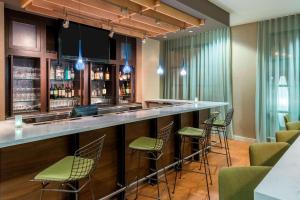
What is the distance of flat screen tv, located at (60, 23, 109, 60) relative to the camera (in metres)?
4.55

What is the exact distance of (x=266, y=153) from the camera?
1.95 meters

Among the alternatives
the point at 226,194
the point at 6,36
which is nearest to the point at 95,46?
the point at 6,36

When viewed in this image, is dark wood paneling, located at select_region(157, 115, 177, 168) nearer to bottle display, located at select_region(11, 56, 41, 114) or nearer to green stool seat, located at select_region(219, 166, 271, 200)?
green stool seat, located at select_region(219, 166, 271, 200)

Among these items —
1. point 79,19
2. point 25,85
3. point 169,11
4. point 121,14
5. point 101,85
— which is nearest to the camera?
point 121,14

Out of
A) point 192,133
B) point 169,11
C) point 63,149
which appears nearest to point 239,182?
point 63,149

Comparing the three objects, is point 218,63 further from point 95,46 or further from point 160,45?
point 95,46

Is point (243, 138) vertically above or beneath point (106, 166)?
beneath

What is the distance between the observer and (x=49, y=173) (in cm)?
188

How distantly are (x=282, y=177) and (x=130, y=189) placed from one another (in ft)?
7.70

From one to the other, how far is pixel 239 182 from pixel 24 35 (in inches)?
162

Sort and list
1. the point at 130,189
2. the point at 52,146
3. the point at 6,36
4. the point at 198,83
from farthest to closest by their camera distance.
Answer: the point at 198,83, the point at 6,36, the point at 130,189, the point at 52,146

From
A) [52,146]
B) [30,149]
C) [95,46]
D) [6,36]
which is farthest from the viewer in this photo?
[95,46]

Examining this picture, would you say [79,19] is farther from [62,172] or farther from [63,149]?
[62,172]

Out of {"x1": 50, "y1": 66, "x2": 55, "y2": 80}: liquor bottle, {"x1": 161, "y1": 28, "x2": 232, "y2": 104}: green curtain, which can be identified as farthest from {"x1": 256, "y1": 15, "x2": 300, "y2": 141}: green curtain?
{"x1": 50, "y1": 66, "x2": 55, "y2": 80}: liquor bottle
